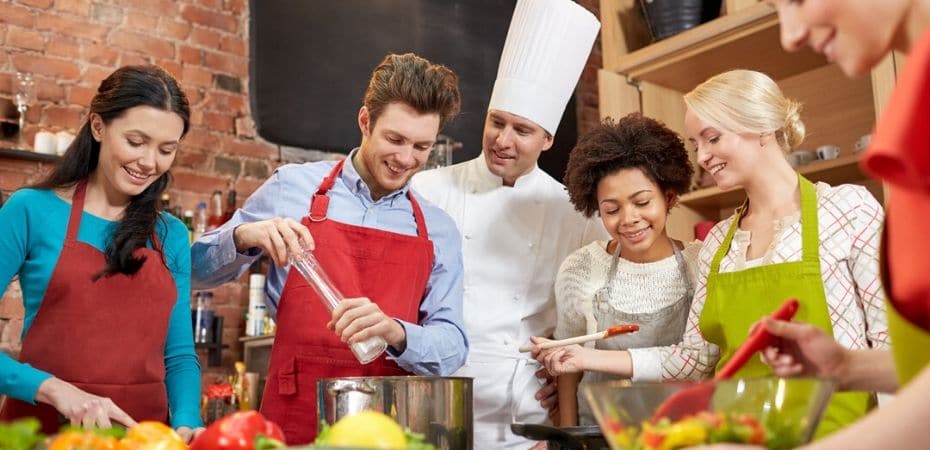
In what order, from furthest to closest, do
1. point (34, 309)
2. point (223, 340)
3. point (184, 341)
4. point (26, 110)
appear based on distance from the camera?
point (223, 340)
point (26, 110)
point (184, 341)
point (34, 309)

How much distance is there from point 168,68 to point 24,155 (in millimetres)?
714

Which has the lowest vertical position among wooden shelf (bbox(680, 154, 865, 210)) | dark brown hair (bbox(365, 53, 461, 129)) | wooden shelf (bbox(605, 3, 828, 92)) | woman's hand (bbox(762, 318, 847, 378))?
woman's hand (bbox(762, 318, 847, 378))

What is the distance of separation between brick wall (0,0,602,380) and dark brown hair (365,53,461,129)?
75.1 inches

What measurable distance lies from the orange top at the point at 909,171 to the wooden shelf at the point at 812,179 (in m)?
1.83

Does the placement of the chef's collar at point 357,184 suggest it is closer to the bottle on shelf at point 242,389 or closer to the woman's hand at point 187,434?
the woman's hand at point 187,434

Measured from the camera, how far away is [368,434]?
0.76 m

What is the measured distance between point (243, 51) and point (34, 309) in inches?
92.5

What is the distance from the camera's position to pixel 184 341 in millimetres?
1737

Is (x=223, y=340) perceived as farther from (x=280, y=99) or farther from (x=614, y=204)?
(x=614, y=204)

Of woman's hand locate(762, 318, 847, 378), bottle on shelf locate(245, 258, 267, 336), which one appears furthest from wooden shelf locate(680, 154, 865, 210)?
bottle on shelf locate(245, 258, 267, 336)

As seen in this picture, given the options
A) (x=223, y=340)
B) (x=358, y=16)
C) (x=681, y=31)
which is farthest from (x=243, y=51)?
(x=681, y=31)

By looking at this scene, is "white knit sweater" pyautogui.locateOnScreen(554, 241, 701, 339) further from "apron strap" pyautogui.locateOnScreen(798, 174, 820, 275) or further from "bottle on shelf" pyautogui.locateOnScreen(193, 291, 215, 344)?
"bottle on shelf" pyautogui.locateOnScreen(193, 291, 215, 344)

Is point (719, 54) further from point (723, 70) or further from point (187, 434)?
point (187, 434)

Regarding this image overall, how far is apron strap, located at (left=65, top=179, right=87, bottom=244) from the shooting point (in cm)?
162
